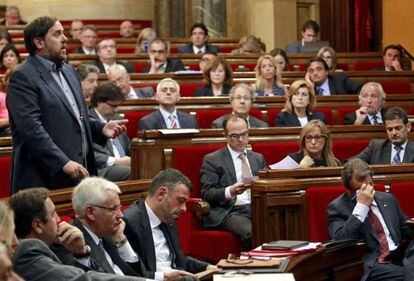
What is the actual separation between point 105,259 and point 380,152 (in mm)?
3475

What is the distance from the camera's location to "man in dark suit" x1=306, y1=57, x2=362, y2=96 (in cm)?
1023

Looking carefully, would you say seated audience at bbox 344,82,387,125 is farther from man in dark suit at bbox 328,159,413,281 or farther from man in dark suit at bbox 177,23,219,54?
man in dark suit at bbox 177,23,219,54

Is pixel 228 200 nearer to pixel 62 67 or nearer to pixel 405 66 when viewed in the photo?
pixel 62 67

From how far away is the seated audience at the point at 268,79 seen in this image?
979cm

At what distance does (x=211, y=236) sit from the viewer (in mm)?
6918

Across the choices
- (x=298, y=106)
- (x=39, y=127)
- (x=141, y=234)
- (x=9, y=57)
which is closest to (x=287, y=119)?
(x=298, y=106)

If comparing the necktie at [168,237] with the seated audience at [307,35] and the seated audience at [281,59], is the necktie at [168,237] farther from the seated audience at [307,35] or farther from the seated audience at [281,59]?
the seated audience at [307,35]

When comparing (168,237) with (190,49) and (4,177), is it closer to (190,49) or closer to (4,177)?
(4,177)

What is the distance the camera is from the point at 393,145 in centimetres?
770

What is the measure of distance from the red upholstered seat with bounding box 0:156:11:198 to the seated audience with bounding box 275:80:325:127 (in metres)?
2.28

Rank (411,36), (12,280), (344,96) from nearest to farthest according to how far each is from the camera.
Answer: (12,280), (344,96), (411,36)

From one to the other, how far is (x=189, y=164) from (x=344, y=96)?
2506mm

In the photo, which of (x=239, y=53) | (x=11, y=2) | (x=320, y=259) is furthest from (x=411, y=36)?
(x=320, y=259)

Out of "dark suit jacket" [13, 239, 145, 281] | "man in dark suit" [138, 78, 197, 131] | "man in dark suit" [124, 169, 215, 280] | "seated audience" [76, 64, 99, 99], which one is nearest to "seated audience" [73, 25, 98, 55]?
"seated audience" [76, 64, 99, 99]
